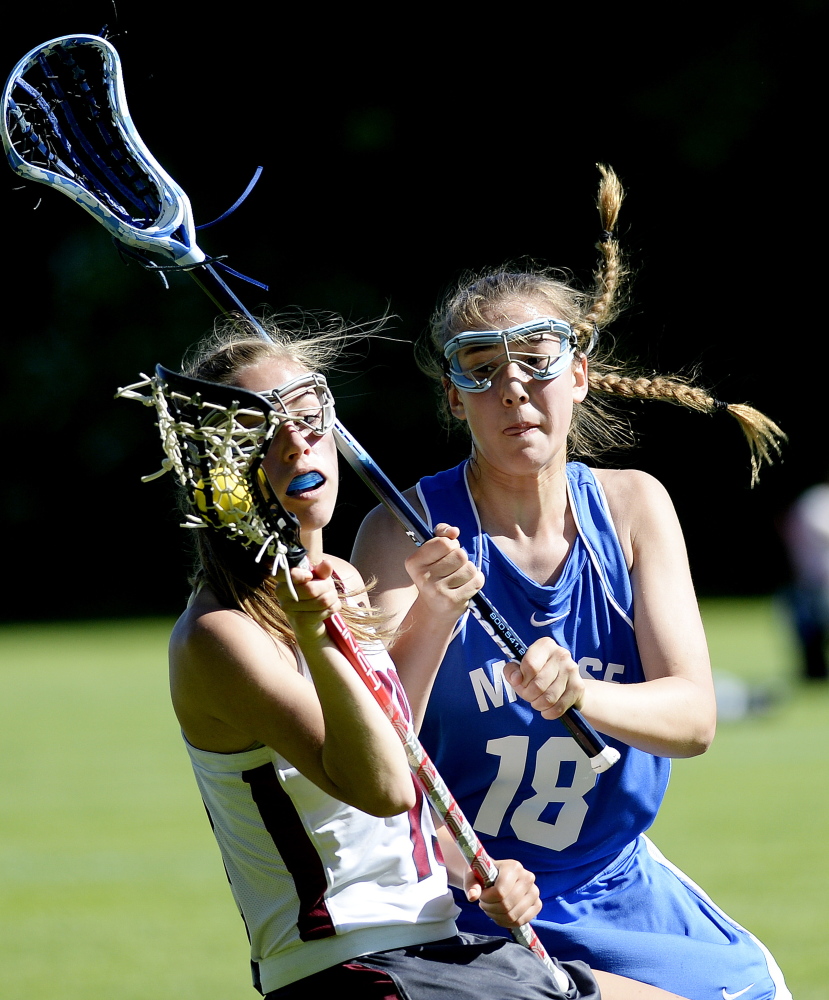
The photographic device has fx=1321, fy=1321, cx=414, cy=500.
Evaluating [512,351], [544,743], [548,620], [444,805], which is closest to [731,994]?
[544,743]

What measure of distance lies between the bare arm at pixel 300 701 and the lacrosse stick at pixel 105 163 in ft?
2.25

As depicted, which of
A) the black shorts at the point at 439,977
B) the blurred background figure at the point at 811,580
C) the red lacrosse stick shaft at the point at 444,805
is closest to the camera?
the black shorts at the point at 439,977

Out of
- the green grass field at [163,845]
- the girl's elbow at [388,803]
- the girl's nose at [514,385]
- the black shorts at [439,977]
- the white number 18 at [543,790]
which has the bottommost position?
the green grass field at [163,845]

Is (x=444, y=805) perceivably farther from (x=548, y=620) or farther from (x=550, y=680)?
(x=548, y=620)

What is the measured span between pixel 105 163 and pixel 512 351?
44.0 inches

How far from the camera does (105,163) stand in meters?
3.29

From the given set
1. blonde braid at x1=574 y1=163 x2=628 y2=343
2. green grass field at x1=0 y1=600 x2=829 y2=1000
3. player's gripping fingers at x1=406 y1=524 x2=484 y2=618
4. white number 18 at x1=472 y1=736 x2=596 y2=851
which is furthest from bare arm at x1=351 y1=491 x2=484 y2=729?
green grass field at x1=0 y1=600 x2=829 y2=1000

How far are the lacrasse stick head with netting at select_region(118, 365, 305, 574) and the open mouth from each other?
34 cm

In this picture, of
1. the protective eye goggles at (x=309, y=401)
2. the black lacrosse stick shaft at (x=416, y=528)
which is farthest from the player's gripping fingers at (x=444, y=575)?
the protective eye goggles at (x=309, y=401)

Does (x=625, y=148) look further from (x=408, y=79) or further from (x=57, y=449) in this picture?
(x=57, y=449)

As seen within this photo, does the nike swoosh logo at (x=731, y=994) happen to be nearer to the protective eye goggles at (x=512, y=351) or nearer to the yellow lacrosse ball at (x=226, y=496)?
the protective eye goggles at (x=512, y=351)

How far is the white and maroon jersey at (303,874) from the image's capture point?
256 cm

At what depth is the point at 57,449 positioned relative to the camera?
25938 millimetres

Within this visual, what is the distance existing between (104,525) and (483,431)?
946 inches
